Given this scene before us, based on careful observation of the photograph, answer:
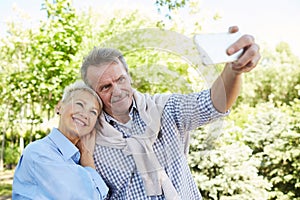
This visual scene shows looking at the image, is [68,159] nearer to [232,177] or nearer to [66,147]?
[66,147]

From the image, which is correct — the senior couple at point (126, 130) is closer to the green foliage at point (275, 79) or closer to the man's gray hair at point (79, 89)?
the man's gray hair at point (79, 89)

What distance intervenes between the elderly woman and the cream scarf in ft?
0.11

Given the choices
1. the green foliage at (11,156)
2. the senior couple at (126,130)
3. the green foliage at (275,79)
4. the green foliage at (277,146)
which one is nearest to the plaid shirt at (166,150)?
the senior couple at (126,130)

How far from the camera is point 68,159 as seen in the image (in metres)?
0.93

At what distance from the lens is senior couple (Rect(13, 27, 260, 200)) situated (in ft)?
2.63

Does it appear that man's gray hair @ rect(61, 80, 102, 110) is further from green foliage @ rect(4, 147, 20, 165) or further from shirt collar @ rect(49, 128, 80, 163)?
green foliage @ rect(4, 147, 20, 165)

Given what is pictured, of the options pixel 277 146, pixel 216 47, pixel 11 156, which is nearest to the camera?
pixel 216 47

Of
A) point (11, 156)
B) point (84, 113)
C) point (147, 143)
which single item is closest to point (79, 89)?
point (84, 113)

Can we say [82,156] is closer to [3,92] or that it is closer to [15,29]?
[3,92]

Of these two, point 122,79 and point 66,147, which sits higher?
point 122,79

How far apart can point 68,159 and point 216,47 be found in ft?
1.50

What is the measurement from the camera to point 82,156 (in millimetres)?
874

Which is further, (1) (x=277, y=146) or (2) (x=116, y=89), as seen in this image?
(1) (x=277, y=146)

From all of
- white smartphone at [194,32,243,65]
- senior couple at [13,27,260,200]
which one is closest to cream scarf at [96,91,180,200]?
senior couple at [13,27,260,200]
